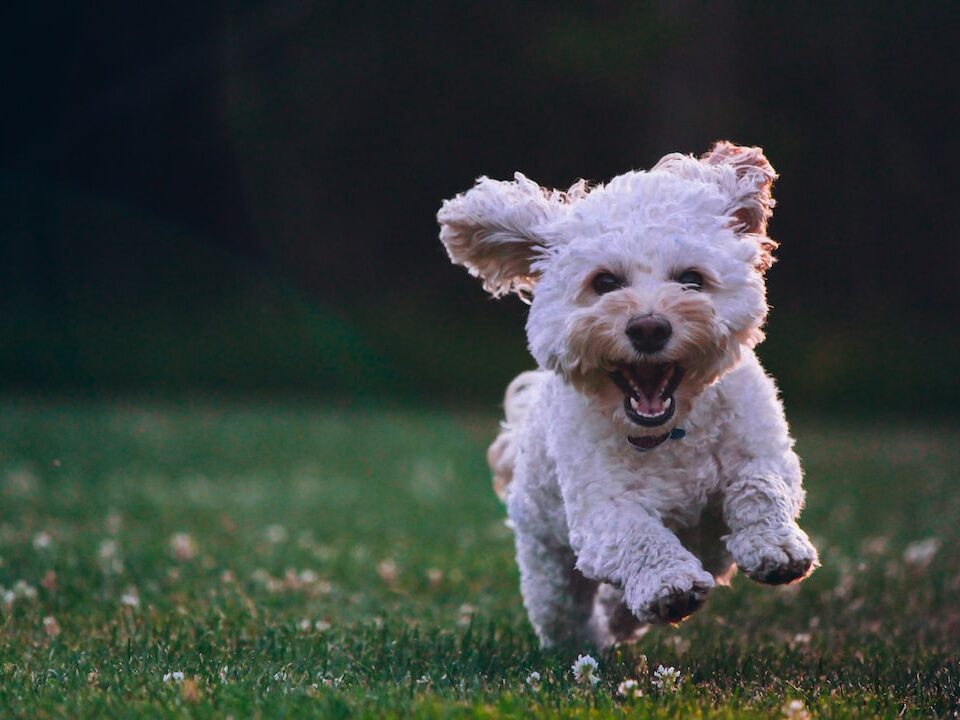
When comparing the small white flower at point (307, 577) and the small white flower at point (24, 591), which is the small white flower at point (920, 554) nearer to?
the small white flower at point (307, 577)

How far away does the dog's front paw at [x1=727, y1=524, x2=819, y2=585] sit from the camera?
3.71m

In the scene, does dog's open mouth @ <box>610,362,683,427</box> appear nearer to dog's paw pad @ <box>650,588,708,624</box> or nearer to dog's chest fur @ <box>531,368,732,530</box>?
dog's chest fur @ <box>531,368,732,530</box>

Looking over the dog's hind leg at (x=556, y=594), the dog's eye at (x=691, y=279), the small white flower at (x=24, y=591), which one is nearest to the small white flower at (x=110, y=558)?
the small white flower at (x=24, y=591)

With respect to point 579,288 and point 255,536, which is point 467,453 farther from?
point 579,288

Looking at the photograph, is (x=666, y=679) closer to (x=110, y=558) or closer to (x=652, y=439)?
(x=652, y=439)

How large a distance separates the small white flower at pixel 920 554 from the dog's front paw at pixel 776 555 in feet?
11.3

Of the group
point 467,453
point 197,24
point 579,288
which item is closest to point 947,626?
point 579,288

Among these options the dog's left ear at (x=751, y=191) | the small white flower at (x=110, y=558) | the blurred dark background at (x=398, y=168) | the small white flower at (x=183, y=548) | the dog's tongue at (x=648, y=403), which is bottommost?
the small white flower at (x=110, y=558)

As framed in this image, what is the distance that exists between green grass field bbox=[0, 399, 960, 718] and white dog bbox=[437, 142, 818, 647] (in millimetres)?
448

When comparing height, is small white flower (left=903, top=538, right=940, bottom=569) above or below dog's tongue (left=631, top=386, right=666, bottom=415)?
above

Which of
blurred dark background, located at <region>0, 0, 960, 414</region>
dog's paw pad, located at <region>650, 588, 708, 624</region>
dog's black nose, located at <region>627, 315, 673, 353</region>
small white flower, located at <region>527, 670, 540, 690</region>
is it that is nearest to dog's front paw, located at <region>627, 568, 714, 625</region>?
dog's paw pad, located at <region>650, 588, 708, 624</region>

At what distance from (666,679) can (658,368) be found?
0.96 metres

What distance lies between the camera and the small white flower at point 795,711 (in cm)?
348

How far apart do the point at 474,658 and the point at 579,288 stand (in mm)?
1364
